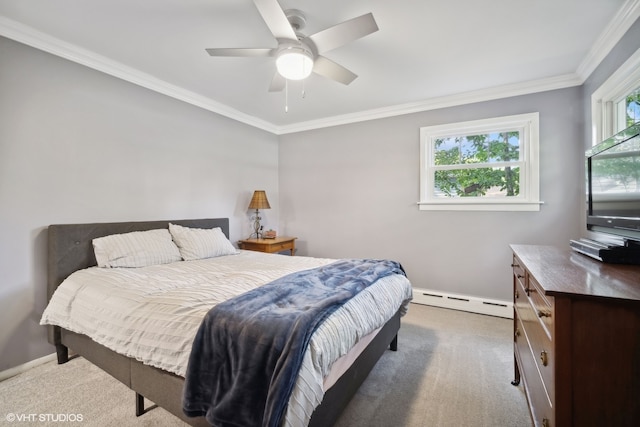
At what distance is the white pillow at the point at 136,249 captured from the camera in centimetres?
232

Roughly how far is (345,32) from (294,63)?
1.29ft

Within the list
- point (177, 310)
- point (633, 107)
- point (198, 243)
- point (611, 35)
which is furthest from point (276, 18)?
point (633, 107)

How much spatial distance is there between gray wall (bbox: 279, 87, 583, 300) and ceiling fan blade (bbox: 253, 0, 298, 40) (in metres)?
2.30

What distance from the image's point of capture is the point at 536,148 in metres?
2.94

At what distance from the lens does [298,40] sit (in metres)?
1.82

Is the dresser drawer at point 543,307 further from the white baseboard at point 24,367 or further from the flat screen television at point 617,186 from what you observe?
the white baseboard at point 24,367

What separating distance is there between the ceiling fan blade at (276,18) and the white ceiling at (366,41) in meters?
0.24

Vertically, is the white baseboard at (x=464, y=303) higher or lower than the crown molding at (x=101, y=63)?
lower

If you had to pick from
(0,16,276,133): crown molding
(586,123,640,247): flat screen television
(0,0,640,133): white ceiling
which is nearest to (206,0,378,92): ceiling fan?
(0,0,640,133): white ceiling

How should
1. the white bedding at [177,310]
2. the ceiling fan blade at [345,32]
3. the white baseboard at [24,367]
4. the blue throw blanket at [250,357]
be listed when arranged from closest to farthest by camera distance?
the blue throw blanket at [250,357], the white bedding at [177,310], the ceiling fan blade at [345,32], the white baseboard at [24,367]

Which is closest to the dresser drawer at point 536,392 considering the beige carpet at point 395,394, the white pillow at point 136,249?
the beige carpet at point 395,394

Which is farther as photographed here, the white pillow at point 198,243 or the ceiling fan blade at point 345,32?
the white pillow at point 198,243

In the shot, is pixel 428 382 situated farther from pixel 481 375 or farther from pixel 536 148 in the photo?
pixel 536 148

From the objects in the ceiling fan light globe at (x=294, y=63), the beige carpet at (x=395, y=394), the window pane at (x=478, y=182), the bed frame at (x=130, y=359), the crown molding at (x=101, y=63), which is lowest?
the beige carpet at (x=395, y=394)
